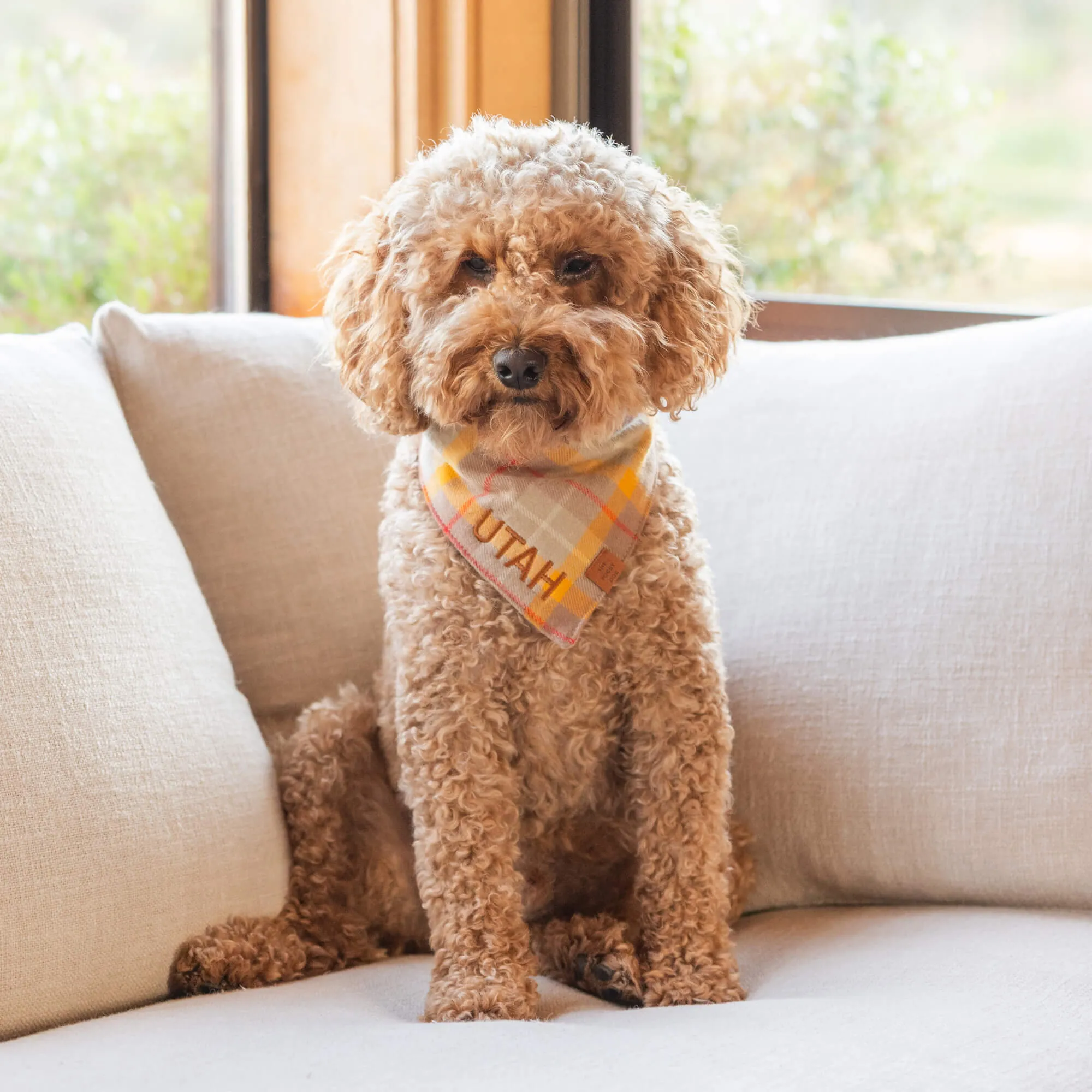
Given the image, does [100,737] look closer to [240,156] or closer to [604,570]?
[604,570]

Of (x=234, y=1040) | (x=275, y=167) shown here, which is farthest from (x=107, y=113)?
(x=234, y=1040)

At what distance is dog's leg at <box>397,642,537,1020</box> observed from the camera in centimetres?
131

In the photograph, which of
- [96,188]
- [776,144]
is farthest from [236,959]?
[776,144]

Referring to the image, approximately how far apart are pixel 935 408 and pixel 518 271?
1.80 feet

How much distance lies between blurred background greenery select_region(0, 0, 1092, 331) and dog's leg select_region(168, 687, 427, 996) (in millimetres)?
1107

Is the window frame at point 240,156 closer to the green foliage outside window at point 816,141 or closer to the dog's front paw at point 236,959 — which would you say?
the green foliage outside window at point 816,141

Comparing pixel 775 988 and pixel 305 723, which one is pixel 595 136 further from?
pixel 775 988

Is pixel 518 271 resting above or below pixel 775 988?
above

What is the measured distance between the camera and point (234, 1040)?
1.14 metres

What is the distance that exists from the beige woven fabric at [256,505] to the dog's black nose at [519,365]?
424 millimetres

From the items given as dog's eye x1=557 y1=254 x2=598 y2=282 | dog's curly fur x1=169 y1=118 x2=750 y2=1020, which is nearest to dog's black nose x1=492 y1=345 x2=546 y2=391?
dog's curly fur x1=169 y1=118 x2=750 y2=1020

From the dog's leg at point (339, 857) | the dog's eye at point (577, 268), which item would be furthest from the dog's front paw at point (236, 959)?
the dog's eye at point (577, 268)

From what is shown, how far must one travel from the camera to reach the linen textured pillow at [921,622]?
1.37 meters

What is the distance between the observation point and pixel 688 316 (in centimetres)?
130
